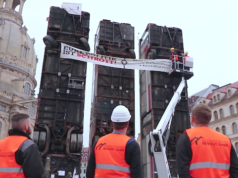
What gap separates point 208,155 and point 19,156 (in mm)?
2232

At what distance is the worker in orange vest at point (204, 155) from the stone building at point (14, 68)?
3563cm

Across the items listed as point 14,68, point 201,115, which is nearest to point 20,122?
point 201,115

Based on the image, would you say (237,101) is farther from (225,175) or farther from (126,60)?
(225,175)

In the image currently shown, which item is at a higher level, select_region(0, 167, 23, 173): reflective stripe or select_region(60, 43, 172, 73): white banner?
select_region(60, 43, 172, 73): white banner

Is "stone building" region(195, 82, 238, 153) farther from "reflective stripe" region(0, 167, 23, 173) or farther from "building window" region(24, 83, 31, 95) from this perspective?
"reflective stripe" region(0, 167, 23, 173)

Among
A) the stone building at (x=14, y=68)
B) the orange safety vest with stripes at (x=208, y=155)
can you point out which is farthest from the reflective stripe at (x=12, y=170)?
the stone building at (x=14, y=68)

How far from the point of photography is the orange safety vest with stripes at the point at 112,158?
9.62 ft

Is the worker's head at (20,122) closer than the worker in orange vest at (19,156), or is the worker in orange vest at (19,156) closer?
the worker in orange vest at (19,156)

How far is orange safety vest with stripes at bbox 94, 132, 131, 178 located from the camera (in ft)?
9.62

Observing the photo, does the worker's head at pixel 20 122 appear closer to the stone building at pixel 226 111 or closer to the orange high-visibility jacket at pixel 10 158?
the orange high-visibility jacket at pixel 10 158

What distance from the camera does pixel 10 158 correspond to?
121 inches

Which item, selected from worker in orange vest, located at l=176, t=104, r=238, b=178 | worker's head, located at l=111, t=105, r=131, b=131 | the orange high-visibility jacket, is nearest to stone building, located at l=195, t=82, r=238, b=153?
worker in orange vest, located at l=176, t=104, r=238, b=178

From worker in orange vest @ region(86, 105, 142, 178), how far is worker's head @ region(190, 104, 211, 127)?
80cm

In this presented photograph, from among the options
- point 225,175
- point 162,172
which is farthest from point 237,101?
point 225,175
